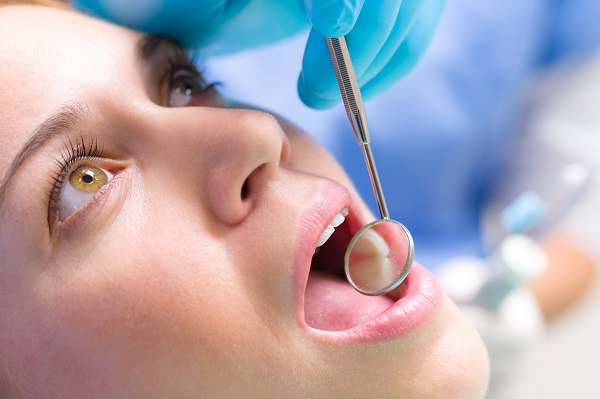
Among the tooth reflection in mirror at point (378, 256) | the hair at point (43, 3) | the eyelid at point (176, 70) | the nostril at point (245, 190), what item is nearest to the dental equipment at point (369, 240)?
the tooth reflection in mirror at point (378, 256)

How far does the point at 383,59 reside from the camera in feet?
2.58

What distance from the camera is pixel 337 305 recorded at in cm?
71

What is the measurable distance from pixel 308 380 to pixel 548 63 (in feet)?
3.88

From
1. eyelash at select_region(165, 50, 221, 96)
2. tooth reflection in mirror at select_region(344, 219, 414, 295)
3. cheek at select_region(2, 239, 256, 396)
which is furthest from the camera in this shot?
eyelash at select_region(165, 50, 221, 96)

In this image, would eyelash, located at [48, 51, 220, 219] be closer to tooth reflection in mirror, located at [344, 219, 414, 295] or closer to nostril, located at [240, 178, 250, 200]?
nostril, located at [240, 178, 250, 200]

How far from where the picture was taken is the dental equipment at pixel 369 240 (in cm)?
66

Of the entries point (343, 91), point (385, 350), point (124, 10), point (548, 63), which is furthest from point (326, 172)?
point (548, 63)

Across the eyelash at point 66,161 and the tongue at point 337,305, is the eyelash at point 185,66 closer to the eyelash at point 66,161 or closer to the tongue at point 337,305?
the eyelash at point 66,161

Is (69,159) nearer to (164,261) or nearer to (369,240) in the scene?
(164,261)

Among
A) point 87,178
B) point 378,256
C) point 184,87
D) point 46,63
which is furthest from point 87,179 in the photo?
point 378,256

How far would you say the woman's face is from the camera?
587 millimetres

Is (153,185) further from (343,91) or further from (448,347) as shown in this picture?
(448,347)

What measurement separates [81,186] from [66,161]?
0.13 ft

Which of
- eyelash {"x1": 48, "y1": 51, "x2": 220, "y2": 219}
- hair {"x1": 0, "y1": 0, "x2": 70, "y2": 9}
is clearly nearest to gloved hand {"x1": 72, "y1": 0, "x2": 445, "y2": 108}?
hair {"x1": 0, "y1": 0, "x2": 70, "y2": 9}
